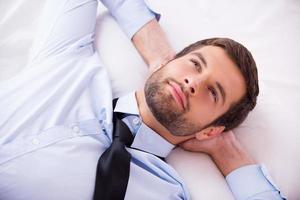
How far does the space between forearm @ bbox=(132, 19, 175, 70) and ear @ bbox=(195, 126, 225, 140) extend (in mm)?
304

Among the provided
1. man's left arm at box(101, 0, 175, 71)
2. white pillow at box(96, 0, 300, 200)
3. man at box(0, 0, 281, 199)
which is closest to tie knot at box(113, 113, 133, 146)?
man at box(0, 0, 281, 199)

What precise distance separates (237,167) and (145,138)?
325mm

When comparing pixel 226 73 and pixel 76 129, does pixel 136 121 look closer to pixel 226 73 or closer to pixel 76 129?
pixel 76 129

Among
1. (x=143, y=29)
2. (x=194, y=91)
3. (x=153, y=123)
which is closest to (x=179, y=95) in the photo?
(x=194, y=91)

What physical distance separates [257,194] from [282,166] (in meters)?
0.15

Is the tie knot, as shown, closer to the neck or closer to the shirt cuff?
the neck

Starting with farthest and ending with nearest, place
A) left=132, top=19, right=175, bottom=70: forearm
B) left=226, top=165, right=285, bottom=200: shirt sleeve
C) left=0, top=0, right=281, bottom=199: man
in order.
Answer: left=132, top=19, right=175, bottom=70: forearm < left=226, top=165, right=285, bottom=200: shirt sleeve < left=0, top=0, right=281, bottom=199: man

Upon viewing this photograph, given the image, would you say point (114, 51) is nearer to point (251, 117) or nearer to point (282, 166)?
point (251, 117)

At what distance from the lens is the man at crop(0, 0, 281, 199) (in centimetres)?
82

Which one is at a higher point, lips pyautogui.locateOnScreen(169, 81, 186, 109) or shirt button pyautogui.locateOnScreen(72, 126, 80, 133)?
shirt button pyautogui.locateOnScreen(72, 126, 80, 133)

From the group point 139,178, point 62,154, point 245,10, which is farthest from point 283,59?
point 62,154

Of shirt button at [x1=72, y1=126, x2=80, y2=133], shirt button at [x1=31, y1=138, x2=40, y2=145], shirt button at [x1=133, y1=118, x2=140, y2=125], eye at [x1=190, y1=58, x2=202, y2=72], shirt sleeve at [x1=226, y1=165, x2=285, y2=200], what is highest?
shirt button at [x1=31, y1=138, x2=40, y2=145]

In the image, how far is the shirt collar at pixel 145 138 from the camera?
3.18 ft

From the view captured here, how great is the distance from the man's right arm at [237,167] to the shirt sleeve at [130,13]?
0.50 m
